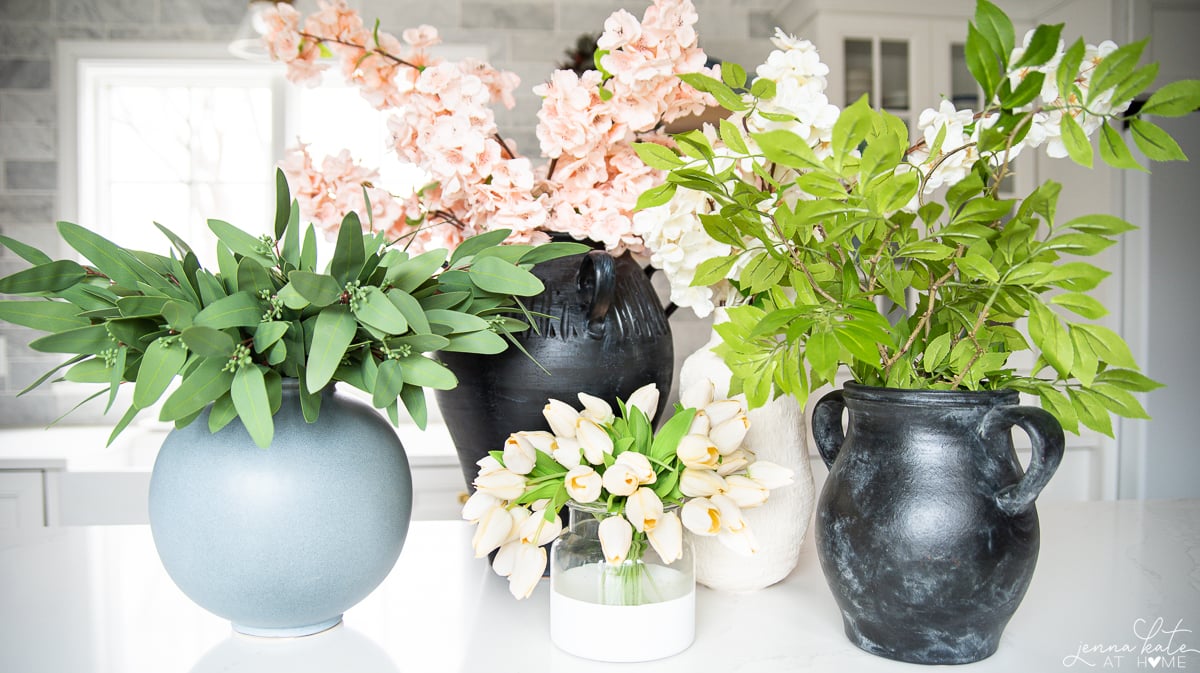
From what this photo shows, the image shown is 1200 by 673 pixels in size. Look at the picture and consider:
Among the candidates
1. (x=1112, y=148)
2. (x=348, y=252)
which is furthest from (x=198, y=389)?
(x=1112, y=148)

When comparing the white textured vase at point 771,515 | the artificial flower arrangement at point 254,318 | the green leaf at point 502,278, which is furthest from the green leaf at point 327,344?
the white textured vase at point 771,515

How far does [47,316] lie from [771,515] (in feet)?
1.92

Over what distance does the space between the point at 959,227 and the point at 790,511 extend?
330 millimetres

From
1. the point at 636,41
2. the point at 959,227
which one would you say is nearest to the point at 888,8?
the point at 636,41

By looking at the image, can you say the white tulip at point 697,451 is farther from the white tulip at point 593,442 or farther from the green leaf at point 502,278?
the green leaf at point 502,278

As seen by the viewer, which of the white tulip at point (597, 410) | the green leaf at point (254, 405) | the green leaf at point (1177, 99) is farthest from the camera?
the white tulip at point (597, 410)

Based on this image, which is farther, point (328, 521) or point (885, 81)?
point (885, 81)

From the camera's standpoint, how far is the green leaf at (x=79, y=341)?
1.72 feet

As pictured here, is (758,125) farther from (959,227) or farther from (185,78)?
(185,78)

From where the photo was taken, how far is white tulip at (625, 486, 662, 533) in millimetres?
565

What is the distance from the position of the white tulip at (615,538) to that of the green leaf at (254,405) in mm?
235

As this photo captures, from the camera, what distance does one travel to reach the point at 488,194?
733mm

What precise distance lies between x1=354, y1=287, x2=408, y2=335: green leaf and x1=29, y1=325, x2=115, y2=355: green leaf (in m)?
0.18

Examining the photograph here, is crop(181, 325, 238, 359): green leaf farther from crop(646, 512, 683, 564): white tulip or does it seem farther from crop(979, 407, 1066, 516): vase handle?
crop(979, 407, 1066, 516): vase handle
